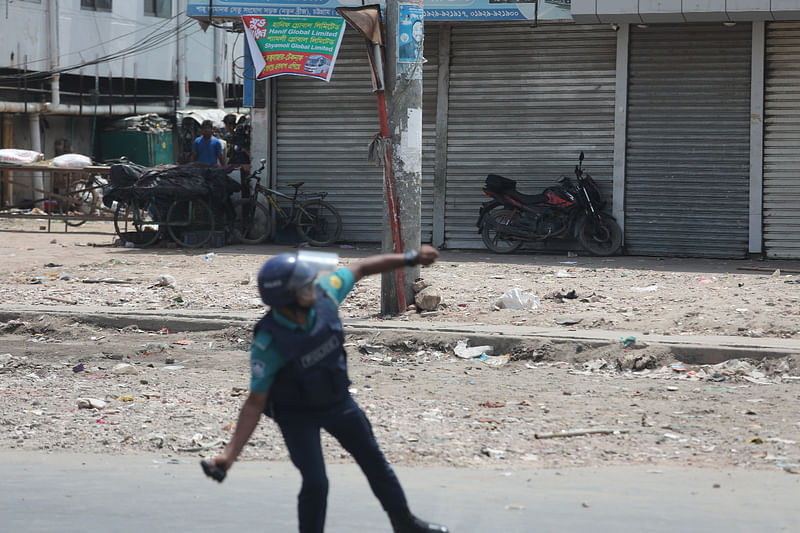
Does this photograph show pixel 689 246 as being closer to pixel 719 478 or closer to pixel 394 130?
pixel 394 130

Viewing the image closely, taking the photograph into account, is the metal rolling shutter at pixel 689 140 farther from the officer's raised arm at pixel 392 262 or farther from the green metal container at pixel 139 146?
the green metal container at pixel 139 146

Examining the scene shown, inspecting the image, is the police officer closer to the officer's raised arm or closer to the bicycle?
the officer's raised arm

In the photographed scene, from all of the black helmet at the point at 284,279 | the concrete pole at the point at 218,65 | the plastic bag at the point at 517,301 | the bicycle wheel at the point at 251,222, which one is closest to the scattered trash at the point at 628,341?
the plastic bag at the point at 517,301

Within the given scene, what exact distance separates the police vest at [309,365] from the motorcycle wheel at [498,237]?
10.6 meters

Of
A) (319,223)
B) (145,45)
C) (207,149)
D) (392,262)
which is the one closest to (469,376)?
(392,262)

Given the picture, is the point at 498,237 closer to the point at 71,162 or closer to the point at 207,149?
the point at 207,149

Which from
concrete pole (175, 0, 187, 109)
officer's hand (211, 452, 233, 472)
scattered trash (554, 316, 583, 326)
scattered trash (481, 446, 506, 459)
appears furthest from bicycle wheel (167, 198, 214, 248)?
concrete pole (175, 0, 187, 109)

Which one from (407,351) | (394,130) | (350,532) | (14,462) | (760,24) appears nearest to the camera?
→ (350,532)

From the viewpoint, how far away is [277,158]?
15.8m

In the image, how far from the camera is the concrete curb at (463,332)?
7.63 metres

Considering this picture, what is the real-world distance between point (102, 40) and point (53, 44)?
179 centimetres

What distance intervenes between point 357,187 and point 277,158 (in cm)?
142

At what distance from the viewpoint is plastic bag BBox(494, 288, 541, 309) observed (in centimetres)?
944

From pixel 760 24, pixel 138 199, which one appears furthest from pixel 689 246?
pixel 138 199
